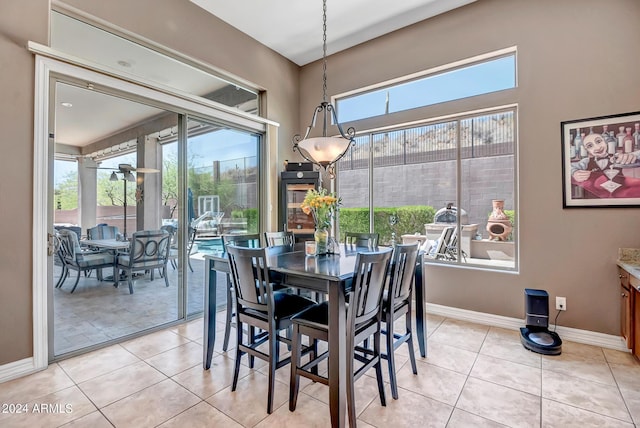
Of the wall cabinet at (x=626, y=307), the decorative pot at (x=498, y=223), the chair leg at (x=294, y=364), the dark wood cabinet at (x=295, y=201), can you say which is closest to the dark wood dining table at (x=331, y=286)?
the chair leg at (x=294, y=364)

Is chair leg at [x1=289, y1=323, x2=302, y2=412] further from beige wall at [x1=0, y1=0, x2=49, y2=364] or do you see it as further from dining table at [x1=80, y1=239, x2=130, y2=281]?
dining table at [x1=80, y1=239, x2=130, y2=281]

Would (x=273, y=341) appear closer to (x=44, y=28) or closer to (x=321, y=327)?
(x=321, y=327)

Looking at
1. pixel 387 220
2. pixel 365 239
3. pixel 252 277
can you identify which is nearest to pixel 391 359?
pixel 252 277

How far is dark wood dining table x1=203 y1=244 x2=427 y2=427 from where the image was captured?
1797 millimetres

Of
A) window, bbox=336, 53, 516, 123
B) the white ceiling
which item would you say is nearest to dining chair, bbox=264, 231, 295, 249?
window, bbox=336, 53, 516, 123

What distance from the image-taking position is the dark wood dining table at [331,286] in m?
1.80

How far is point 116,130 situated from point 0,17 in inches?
42.7

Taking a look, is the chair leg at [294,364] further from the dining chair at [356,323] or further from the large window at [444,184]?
the large window at [444,184]

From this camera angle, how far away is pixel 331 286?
1.88m

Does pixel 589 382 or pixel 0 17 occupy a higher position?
pixel 0 17

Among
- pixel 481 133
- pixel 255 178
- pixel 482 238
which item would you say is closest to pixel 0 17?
pixel 255 178

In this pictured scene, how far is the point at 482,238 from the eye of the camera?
369cm

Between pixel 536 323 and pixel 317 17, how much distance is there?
422cm

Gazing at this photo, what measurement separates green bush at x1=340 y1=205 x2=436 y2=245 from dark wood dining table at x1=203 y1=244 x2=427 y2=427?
1354mm
